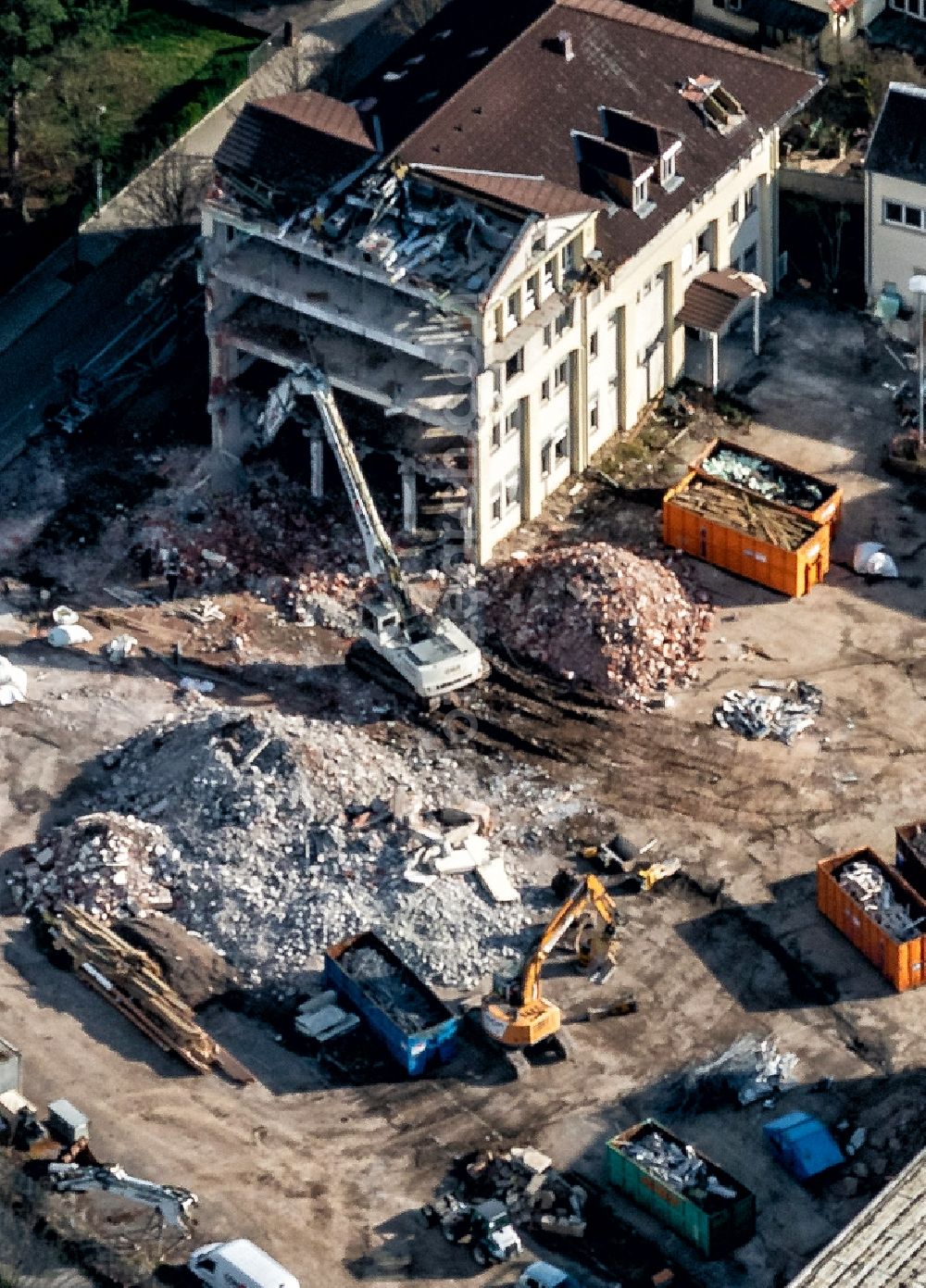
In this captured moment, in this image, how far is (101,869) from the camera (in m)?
100

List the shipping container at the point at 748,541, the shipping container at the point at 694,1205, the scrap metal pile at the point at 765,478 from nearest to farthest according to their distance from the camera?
1. the shipping container at the point at 694,1205
2. the shipping container at the point at 748,541
3. the scrap metal pile at the point at 765,478

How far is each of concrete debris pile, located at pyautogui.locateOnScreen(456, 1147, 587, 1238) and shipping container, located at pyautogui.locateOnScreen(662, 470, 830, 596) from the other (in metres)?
26.6

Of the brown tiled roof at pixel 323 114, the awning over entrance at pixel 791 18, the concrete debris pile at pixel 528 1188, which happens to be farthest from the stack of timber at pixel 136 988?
the awning over entrance at pixel 791 18

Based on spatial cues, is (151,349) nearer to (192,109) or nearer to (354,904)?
(192,109)

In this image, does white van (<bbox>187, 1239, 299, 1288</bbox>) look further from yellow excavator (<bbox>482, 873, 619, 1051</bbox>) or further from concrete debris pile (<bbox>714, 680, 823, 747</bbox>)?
concrete debris pile (<bbox>714, 680, 823, 747</bbox>)

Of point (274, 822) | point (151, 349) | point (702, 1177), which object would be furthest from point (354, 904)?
point (151, 349)

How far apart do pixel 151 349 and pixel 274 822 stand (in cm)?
2671

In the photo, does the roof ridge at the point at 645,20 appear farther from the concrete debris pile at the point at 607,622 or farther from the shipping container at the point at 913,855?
the shipping container at the point at 913,855

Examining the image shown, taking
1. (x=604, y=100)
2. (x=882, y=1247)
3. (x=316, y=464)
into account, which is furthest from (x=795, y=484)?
(x=882, y=1247)

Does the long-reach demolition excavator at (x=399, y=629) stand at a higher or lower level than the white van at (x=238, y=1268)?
higher

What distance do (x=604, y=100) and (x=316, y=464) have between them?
16.2 meters

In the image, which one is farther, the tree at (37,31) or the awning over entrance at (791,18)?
the awning over entrance at (791,18)

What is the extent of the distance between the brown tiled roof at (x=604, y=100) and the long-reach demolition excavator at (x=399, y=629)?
1160 cm

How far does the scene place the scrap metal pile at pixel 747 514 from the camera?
11175 cm
